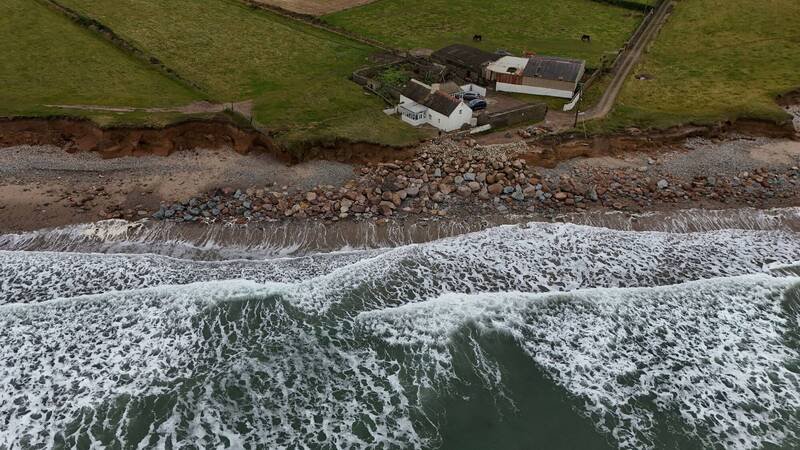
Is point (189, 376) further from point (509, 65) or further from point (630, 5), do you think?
point (630, 5)

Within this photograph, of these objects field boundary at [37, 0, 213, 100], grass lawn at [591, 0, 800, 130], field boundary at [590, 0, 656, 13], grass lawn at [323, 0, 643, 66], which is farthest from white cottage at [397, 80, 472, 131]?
field boundary at [590, 0, 656, 13]

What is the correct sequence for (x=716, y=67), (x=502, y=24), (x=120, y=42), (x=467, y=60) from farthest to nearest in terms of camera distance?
1. (x=502, y=24)
2. (x=120, y=42)
3. (x=716, y=67)
4. (x=467, y=60)

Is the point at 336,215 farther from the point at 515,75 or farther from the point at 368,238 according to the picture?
the point at 515,75

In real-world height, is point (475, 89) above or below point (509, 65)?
below

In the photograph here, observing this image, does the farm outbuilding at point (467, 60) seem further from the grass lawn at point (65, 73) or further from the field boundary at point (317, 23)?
the grass lawn at point (65, 73)

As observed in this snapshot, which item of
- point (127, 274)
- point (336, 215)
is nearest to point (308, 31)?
point (336, 215)

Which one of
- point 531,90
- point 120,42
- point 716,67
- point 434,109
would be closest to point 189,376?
point 434,109

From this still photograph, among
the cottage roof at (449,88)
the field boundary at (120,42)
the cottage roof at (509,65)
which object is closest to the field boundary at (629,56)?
the cottage roof at (509,65)
